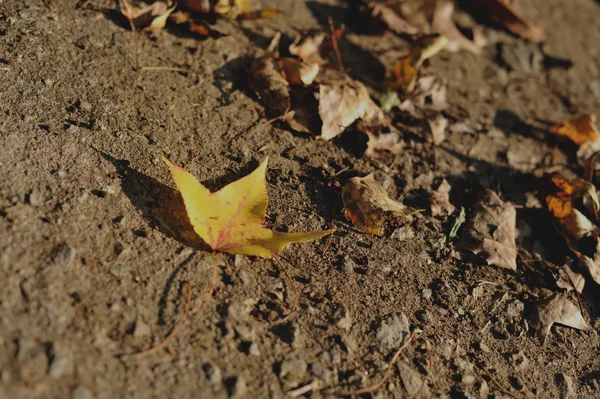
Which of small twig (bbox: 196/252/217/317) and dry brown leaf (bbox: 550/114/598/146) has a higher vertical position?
small twig (bbox: 196/252/217/317)

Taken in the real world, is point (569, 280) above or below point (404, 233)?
below

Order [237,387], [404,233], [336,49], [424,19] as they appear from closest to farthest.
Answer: [237,387] < [404,233] < [336,49] < [424,19]

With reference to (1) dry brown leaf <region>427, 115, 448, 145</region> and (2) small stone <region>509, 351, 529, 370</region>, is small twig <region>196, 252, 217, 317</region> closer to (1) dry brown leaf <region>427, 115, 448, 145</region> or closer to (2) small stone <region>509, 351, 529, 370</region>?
(2) small stone <region>509, 351, 529, 370</region>

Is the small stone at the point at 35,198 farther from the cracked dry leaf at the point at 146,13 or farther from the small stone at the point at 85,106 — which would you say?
the cracked dry leaf at the point at 146,13

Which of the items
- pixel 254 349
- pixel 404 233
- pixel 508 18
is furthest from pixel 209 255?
pixel 508 18

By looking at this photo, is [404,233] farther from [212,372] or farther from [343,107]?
[212,372]

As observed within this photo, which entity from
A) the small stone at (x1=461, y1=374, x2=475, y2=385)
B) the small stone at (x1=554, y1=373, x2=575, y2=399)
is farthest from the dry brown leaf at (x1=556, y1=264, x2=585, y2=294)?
the small stone at (x1=461, y1=374, x2=475, y2=385)

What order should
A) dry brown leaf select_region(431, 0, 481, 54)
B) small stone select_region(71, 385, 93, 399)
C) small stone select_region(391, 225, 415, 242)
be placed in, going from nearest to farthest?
small stone select_region(71, 385, 93, 399)
small stone select_region(391, 225, 415, 242)
dry brown leaf select_region(431, 0, 481, 54)
